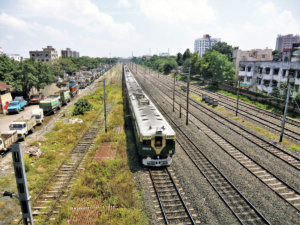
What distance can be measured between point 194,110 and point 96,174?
25.7 meters

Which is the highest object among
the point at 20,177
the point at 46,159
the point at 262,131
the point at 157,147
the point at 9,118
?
the point at 20,177

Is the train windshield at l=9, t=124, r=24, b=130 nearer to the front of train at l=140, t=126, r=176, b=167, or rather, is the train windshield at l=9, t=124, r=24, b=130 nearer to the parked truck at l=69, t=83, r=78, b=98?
the front of train at l=140, t=126, r=176, b=167

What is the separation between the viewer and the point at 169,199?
1385cm

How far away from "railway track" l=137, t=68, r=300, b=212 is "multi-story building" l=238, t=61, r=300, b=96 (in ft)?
92.5

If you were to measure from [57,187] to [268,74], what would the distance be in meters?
52.1

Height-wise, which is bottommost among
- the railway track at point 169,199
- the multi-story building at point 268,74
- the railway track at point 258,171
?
the railway track at point 169,199

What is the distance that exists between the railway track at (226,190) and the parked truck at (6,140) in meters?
17.8

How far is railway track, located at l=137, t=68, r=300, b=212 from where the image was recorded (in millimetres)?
14297

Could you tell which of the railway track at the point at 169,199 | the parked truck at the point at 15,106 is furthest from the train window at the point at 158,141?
the parked truck at the point at 15,106

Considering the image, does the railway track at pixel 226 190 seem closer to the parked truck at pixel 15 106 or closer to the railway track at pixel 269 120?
the railway track at pixel 269 120

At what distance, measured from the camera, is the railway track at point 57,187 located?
12.9m

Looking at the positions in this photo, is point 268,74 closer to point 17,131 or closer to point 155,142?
point 155,142

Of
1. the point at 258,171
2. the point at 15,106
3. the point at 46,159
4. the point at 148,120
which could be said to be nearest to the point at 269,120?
the point at 258,171

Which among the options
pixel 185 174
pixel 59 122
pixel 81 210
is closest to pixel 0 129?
pixel 59 122
